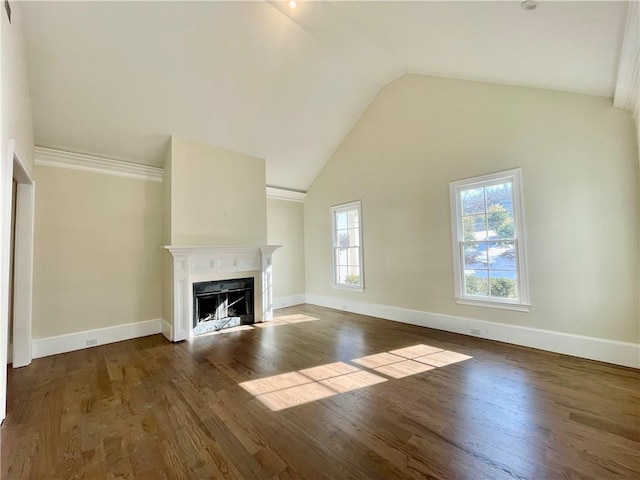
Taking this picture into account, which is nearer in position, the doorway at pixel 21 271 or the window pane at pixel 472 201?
the doorway at pixel 21 271

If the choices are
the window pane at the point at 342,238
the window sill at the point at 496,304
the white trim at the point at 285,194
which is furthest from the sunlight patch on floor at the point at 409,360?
the white trim at the point at 285,194

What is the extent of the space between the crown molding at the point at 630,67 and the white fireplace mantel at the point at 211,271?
4667 mm

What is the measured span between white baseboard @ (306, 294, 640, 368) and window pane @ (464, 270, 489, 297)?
389 mm

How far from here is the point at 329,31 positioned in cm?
349

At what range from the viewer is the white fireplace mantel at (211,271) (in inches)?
158

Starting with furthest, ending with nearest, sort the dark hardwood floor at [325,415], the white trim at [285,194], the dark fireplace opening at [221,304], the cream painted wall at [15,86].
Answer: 1. the white trim at [285,194]
2. the dark fireplace opening at [221,304]
3. the cream painted wall at [15,86]
4. the dark hardwood floor at [325,415]

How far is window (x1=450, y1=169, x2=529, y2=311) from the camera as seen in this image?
3469mm

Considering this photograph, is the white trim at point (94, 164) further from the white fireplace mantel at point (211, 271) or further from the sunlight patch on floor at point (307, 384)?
the sunlight patch on floor at point (307, 384)

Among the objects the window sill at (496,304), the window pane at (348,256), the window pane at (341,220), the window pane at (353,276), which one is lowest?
the window sill at (496,304)

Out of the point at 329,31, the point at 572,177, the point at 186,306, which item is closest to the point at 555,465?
the point at 572,177

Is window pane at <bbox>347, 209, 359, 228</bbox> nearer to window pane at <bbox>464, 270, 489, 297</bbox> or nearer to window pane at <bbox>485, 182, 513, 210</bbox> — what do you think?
window pane at <bbox>464, 270, 489, 297</bbox>

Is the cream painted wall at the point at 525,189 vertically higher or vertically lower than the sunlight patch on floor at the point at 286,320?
higher

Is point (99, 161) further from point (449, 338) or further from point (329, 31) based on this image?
point (449, 338)

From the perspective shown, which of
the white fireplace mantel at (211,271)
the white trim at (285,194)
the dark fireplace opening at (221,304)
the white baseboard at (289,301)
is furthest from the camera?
the white trim at (285,194)
